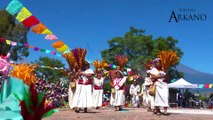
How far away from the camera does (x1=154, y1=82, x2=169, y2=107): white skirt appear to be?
13523 millimetres

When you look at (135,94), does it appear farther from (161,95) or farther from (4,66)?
(4,66)

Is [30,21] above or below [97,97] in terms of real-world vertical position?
above

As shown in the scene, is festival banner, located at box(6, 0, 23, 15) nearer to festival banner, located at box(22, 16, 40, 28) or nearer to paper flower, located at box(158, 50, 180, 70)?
festival banner, located at box(22, 16, 40, 28)

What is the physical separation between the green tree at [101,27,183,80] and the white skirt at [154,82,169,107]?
39190 mm

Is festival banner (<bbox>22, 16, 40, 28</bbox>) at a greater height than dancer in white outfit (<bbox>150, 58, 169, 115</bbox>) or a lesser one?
greater

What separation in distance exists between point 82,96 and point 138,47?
42.4 metres

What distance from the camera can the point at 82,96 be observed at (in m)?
14.7

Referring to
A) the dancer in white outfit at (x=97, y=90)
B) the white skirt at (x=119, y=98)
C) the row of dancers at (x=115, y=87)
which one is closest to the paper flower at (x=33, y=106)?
the row of dancers at (x=115, y=87)

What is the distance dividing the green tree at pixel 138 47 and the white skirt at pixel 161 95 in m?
39.2

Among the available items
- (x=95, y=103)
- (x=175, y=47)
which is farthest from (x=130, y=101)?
(x=175, y=47)

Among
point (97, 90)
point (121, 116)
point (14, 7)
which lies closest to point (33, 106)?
point (121, 116)

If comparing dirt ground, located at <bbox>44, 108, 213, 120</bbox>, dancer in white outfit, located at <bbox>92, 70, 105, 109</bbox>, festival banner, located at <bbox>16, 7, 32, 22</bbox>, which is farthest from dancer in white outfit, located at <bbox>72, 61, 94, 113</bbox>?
dancer in white outfit, located at <bbox>92, 70, 105, 109</bbox>

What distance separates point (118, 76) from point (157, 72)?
12.5ft

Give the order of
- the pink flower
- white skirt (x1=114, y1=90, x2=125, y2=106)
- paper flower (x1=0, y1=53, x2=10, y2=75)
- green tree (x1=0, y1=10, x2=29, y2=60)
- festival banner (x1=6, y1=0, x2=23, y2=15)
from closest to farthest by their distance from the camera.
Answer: paper flower (x1=0, y1=53, x2=10, y2=75), festival banner (x1=6, y1=0, x2=23, y2=15), white skirt (x1=114, y1=90, x2=125, y2=106), the pink flower, green tree (x1=0, y1=10, x2=29, y2=60)
